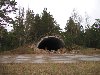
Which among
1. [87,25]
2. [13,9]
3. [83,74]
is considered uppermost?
[87,25]

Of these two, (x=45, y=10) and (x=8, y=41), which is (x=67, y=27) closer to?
(x=45, y=10)

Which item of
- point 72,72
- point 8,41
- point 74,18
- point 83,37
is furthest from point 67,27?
point 72,72

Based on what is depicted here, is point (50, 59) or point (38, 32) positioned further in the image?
point (38, 32)

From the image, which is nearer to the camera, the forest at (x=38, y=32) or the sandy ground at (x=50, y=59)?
the sandy ground at (x=50, y=59)

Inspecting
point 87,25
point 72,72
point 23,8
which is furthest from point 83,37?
point 72,72

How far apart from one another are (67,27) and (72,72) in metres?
49.8

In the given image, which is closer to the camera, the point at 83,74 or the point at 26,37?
the point at 83,74

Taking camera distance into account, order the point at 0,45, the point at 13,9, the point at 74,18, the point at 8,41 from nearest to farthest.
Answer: the point at 13,9 < the point at 0,45 < the point at 8,41 < the point at 74,18

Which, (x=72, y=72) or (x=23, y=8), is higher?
(x=23, y=8)

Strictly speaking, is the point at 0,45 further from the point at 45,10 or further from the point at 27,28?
the point at 45,10

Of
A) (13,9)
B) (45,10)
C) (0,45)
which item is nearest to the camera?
(13,9)

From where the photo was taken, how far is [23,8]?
53.1 m

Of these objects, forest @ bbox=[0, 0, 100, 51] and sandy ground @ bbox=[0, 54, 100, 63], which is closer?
sandy ground @ bbox=[0, 54, 100, 63]

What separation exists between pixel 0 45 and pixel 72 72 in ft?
103
